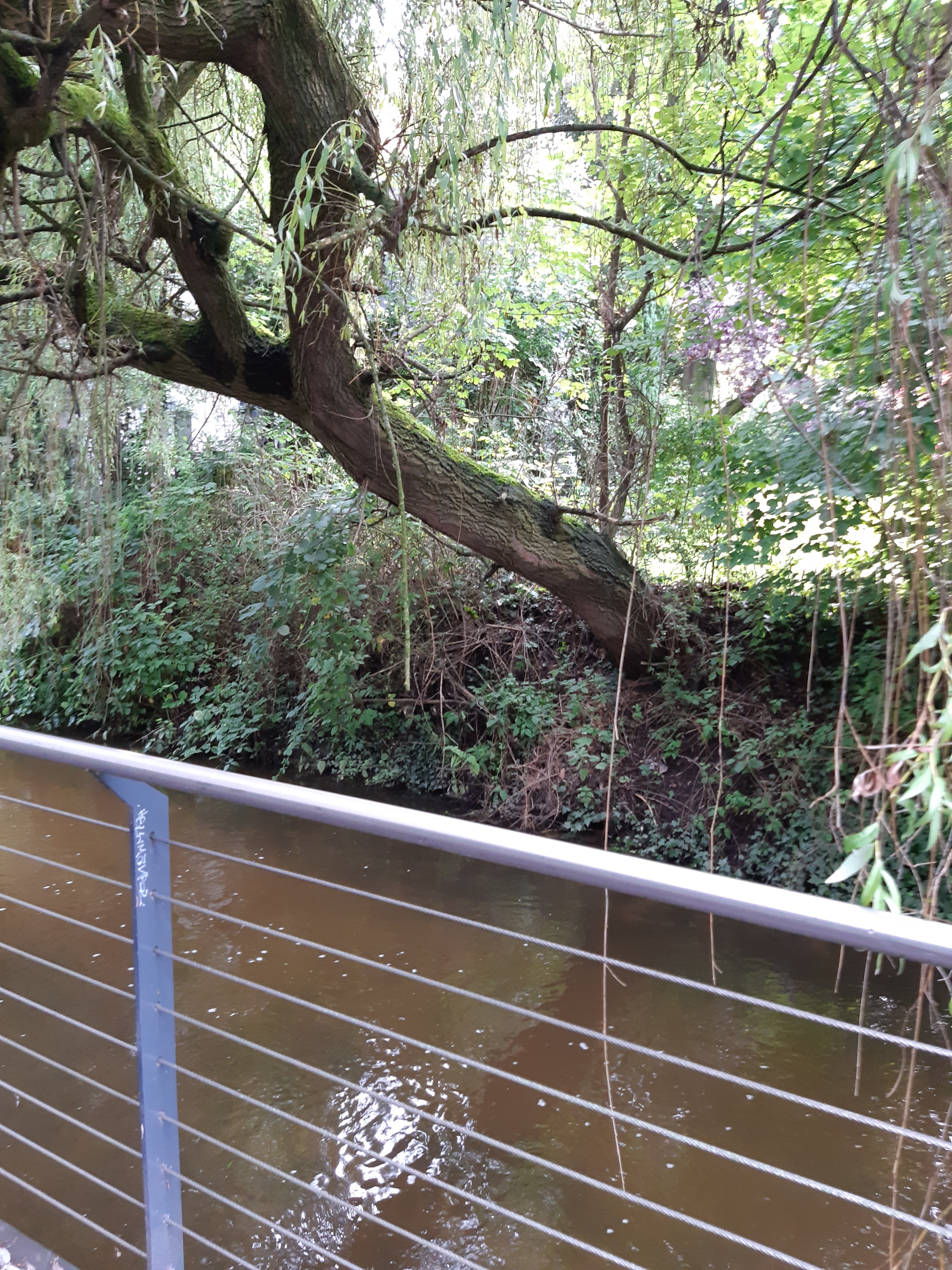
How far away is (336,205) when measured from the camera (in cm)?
312

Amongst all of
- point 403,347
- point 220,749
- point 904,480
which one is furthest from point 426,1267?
point 220,749

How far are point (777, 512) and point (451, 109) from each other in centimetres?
214

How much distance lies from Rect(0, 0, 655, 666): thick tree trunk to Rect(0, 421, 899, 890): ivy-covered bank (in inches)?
21.1

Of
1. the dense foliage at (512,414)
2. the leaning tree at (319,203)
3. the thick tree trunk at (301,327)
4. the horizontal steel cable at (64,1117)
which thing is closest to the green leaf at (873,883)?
the dense foliage at (512,414)

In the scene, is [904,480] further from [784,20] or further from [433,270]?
[784,20]

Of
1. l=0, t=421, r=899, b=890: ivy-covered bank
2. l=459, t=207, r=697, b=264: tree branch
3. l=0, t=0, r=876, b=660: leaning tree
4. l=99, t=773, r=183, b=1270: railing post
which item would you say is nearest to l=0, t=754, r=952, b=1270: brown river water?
l=99, t=773, r=183, b=1270: railing post

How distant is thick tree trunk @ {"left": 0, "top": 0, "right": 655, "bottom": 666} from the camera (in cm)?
293

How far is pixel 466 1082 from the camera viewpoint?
274 centimetres

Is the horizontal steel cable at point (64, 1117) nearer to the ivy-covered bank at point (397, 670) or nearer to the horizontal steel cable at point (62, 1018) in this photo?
the horizontal steel cable at point (62, 1018)

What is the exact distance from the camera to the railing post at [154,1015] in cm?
114

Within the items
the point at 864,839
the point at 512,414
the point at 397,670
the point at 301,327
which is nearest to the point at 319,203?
the point at 301,327

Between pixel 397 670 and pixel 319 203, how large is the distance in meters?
3.11

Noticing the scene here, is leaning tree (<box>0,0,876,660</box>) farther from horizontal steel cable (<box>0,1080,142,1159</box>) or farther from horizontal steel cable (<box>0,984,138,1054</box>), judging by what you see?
horizontal steel cable (<box>0,1080,142,1159</box>)

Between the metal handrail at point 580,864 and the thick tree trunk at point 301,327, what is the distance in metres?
2.09
